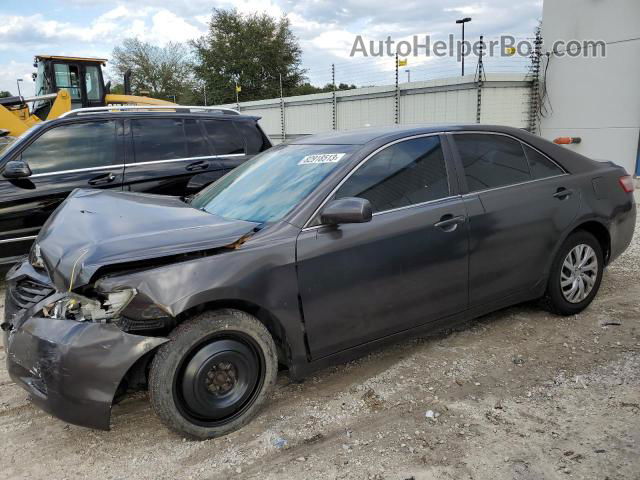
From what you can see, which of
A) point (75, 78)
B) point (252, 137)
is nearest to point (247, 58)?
point (75, 78)

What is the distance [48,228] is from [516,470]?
3123 millimetres

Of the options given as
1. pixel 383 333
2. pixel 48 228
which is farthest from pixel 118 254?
pixel 383 333

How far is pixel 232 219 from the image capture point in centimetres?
323

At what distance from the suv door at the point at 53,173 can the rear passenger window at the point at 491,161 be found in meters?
3.96

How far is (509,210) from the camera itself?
12.3 ft

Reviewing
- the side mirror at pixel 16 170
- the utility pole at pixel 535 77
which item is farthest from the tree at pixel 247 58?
the side mirror at pixel 16 170

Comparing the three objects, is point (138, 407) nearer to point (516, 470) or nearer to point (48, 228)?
point (48, 228)

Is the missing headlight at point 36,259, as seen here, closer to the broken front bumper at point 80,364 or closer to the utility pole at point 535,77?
the broken front bumper at point 80,364

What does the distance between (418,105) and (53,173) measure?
417 inches

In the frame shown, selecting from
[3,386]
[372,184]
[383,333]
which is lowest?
[3,386]

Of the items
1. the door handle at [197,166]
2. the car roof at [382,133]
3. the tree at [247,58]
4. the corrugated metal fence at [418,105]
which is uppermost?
the tree at [247,58]

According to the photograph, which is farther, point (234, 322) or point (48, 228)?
point (48, 228)

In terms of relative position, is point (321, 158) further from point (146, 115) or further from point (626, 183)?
point (146, 115)

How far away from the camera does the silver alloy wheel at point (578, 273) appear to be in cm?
420
